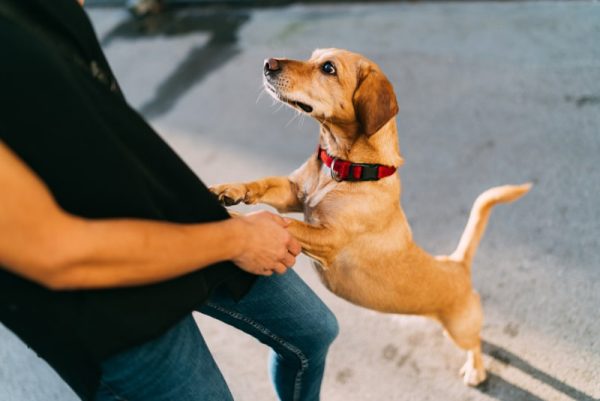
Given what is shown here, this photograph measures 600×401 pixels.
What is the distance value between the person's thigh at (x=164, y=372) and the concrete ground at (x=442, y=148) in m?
0.97

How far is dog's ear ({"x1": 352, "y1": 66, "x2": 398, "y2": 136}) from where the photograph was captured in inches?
58.5

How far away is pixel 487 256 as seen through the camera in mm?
2182

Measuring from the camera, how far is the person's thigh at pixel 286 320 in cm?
115

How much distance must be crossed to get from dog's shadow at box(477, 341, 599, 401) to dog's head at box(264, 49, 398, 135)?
1.01 metres

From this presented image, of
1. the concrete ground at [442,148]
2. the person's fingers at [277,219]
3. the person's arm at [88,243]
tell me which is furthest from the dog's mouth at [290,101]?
the concrete ground at [442,148]

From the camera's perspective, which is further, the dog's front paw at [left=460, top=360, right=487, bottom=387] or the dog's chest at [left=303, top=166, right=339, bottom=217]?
the dog's front paw at [left=460, top=360, right=487, bottom=387]

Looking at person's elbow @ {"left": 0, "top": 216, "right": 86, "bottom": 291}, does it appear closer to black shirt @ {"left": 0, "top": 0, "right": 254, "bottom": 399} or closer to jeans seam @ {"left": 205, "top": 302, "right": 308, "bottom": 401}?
black shirt @ {"left": 0, "top": 0, "right": 254, "bottom": 399}

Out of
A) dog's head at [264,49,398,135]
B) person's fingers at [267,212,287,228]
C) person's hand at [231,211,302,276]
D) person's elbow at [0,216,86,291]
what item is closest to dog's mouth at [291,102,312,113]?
dog's head at [264,49,398,135]

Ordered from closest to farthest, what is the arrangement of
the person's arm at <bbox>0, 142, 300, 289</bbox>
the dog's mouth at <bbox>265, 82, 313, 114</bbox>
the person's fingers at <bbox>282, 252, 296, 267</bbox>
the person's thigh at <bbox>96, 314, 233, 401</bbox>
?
the person's arm at <bbox>0, 142, 300, 289</bbox>
the person's thigh at <bbox>96, 314, 233, 401</bbox>
the person's fingers at <bbox>282, 252, 296, 267</bbox>
the dog's mouth at <bbox>265, 82, 313, 114</bbox>

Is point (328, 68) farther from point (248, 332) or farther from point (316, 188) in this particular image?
point (248, 332)

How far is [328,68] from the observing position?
1.65 metres

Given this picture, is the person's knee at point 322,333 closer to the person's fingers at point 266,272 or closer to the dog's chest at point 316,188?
the person's fingers at point 266,272

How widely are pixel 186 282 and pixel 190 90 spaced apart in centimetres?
309

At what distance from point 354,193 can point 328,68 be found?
428mm
